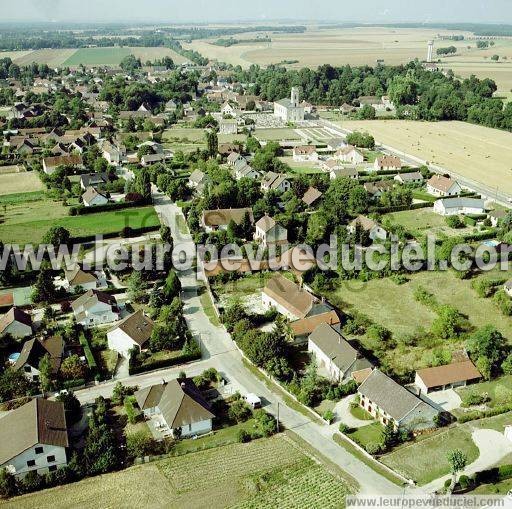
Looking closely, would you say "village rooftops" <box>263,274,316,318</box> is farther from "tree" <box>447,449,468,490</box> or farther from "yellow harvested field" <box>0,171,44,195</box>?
"yellow harvested field" <box>0,171,44,195</box>

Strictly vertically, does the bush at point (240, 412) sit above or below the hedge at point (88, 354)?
below

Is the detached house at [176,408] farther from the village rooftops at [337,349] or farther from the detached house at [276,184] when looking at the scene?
the detached house at [276,184]

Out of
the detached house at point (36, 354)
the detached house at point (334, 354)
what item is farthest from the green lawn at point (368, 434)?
the detached house at point (36, 354)

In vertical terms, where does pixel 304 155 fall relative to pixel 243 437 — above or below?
above

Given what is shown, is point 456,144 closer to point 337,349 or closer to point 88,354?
point 337,349

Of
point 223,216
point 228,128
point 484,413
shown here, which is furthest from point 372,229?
point 228,128

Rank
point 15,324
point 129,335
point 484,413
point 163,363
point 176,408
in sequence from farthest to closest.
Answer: point 15,324
point 129,335
point 163,363
point 484,413
point 176,408

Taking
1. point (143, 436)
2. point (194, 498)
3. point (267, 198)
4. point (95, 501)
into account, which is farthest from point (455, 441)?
point (267, 198)

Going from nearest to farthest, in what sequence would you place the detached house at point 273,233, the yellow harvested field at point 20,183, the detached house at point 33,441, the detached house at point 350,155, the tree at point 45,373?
the detached house at point 33,441, the tree at point 45,373, the detached house at point 273,233, the yellow harvested field at point 20,183, the detached house at point 350,155
